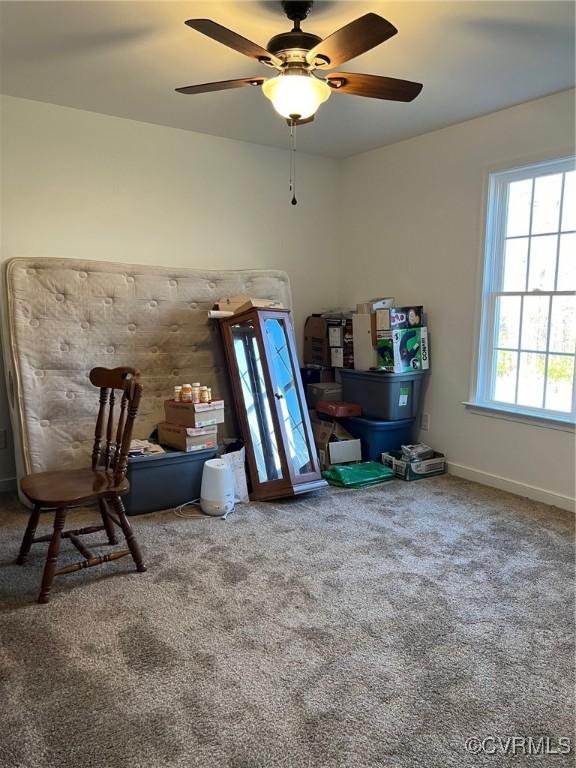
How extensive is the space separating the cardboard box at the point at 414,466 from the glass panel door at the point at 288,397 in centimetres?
73

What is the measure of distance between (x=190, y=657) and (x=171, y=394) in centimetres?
220

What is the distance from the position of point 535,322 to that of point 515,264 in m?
0.42

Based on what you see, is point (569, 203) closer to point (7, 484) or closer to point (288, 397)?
point (288, 397)

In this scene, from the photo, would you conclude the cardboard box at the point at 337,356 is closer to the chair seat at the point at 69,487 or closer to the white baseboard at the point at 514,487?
the white baseboard at the point at 514,487

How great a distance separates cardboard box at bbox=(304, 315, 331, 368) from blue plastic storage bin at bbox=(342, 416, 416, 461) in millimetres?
626

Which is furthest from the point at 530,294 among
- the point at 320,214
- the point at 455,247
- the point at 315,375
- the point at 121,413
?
the point at 121,413

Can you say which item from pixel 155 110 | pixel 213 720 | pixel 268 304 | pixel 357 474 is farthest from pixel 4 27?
pixel 357 474

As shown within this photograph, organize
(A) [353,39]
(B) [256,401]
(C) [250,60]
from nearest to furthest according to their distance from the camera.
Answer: (A) [353,39]
(C) [250,60]
(B) [256,401]

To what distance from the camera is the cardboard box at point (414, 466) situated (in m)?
4.04

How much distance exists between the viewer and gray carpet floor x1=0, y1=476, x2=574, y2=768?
163 cm

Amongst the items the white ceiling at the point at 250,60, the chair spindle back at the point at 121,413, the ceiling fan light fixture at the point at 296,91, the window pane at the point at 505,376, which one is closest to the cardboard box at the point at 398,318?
the window pane at the point at 505,376

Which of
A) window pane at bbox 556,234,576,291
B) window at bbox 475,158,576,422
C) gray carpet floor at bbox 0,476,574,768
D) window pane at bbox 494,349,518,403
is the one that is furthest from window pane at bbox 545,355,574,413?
gray carpet floor at bbox 0,476,574,768

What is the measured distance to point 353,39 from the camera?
2.00 metres

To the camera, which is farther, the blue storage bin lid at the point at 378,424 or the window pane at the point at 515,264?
the blue storage bin lid at the point at 378,424
